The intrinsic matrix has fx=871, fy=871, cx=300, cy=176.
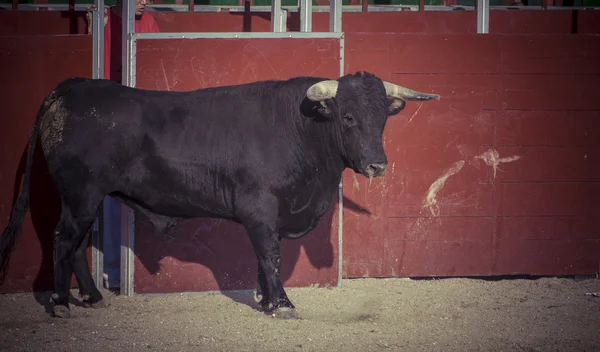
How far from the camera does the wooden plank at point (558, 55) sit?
7715mm

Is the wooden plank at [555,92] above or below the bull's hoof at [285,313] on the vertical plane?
above

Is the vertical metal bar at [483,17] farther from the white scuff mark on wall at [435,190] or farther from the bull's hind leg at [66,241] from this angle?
the bull's hind leg at [66,241]

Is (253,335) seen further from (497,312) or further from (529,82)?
(529,82)

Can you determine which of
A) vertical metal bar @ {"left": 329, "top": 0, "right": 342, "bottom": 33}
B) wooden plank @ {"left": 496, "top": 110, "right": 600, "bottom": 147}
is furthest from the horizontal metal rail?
vertical metal bar @ {"left": 329, "top": 0, "right": 342, "bottom": 33}

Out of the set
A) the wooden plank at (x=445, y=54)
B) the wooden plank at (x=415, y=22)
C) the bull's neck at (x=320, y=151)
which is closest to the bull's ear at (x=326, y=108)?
the bull's neck at (x=320, y=151)

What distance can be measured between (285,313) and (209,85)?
2.08 meters

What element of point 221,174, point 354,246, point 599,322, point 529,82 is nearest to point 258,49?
point 221,174

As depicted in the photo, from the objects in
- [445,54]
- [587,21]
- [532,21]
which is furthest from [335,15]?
[587,21]

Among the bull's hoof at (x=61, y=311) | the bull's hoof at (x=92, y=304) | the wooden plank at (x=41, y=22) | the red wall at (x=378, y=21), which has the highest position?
the red wall at (x=378, y=21)

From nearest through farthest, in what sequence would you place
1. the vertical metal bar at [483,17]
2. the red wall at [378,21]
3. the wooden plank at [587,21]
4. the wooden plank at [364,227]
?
the wooden plank at [364,227], the vertical metal bar at [483,17], the red wall at [378,21], the wooden plank at [587,21]

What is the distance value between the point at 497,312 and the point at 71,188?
10.5 feet

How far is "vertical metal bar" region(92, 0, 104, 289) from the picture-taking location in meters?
7.10

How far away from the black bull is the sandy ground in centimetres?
33

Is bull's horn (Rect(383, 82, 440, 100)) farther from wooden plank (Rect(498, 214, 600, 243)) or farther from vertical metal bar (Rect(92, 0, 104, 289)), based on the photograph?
vertical metal bar (Rect(92, 0, 104, 289))
